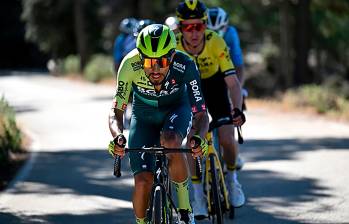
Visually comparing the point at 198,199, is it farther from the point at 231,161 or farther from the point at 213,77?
the point at 213,77

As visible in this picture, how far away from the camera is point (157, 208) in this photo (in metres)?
5.25

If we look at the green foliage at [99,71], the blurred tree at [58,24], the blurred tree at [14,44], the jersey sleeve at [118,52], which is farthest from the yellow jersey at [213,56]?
the blurred tree at [14,44]

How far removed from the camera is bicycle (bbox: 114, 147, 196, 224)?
5238 millimetres

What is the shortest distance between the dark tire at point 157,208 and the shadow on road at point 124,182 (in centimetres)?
214

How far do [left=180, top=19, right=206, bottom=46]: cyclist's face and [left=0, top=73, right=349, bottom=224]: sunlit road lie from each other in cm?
184

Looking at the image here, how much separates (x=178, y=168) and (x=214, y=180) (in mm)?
1103

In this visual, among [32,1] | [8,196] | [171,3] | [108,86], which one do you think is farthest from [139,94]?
[32,1]

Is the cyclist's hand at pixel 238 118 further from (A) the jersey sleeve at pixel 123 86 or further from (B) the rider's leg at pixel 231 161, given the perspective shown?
(A) the jersey sleeve at pixel 123 86

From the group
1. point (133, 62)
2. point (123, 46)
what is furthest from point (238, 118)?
point (123, 46)

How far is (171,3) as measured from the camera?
36688 mm

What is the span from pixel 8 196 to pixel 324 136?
671cm

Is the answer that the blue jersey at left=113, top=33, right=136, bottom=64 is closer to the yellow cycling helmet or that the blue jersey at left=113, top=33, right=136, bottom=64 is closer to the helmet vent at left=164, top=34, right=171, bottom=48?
the yellow cycling helmet

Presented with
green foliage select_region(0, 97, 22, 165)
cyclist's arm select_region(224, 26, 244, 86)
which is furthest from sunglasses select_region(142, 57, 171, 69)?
green foliage select_region(0, 97, 22, 165)

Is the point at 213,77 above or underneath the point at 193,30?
underneath
